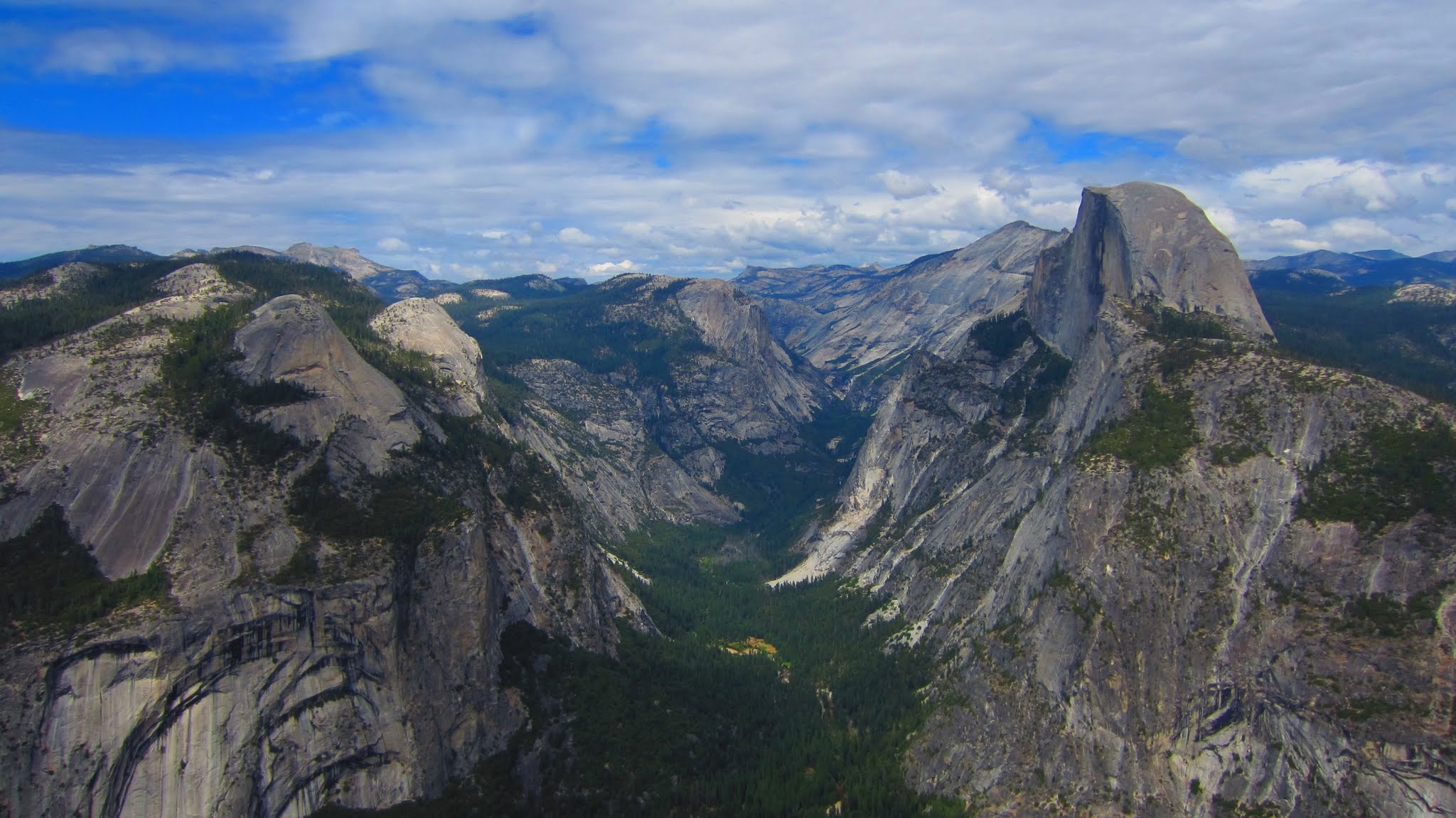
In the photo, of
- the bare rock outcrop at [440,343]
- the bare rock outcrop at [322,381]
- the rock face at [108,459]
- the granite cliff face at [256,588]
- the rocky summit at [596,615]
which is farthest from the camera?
the bare rock outcrop at [440,343]

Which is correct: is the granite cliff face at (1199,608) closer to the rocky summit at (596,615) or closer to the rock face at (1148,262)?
the rocky summit at (596,615)

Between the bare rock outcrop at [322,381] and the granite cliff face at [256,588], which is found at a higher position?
the bare rock outcrop at [322,381]

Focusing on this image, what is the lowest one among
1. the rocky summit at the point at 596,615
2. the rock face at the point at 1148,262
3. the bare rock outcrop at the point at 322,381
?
the rocky summit at the point at 596,615

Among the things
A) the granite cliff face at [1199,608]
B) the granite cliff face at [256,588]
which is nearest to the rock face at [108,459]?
the granite cliff face at [256,588]

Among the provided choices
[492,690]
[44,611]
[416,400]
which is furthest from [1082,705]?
[44,611]

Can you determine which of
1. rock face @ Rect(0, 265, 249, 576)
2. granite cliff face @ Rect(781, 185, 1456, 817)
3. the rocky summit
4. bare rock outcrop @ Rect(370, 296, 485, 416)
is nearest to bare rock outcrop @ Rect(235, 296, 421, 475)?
the rocky summit

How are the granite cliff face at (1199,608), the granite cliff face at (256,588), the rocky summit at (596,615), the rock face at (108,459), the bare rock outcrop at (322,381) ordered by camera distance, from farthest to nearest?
the bare rock outcrop at (322,381) < the rock face at (108,459) < the granite cliff face at (1199,608) < the rocky summit at (596,615) < the granite cliff face at (256,588)
